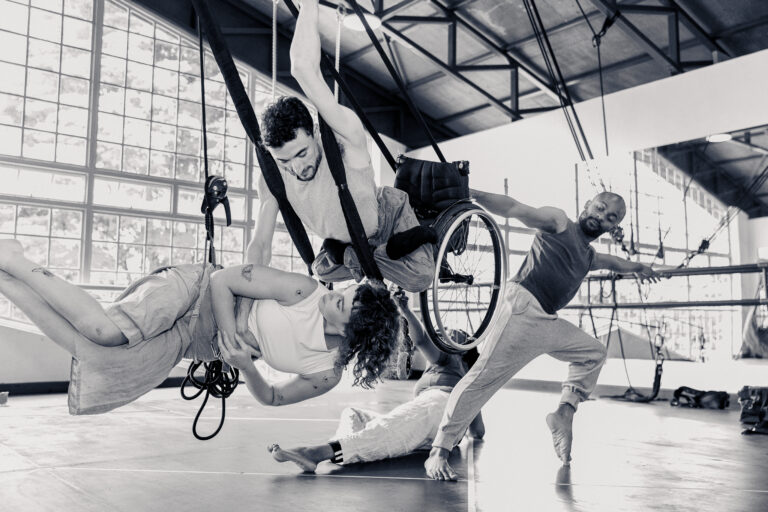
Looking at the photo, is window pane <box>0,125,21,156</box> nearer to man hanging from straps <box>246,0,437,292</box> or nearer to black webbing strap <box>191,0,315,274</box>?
man hanging from straps <box>246,0,437,292</box>

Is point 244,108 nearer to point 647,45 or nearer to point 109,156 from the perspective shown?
point 647,45

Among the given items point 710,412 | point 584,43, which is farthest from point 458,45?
point 710,412

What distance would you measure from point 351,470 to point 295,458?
34 centimetres

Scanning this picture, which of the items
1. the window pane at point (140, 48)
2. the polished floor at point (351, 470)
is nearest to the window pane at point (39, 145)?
the window pane at point (140, 48)

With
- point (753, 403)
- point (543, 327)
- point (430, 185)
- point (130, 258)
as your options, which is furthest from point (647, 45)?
point (130, 258)

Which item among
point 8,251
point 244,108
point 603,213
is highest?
point 244,108

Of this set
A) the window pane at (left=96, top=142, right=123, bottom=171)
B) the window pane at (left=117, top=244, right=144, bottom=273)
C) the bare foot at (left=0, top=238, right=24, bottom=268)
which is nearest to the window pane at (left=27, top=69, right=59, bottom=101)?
the window pane at (left=96, top=142, right=123, bottom=171)

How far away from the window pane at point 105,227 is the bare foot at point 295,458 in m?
6.59

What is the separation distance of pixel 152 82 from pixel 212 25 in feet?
26.1

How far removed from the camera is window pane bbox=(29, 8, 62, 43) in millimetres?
8844

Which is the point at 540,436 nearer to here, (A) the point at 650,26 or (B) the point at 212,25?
(B) the point at 212,25

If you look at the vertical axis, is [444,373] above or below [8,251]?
below

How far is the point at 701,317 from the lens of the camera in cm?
802

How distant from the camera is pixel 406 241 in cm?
280
